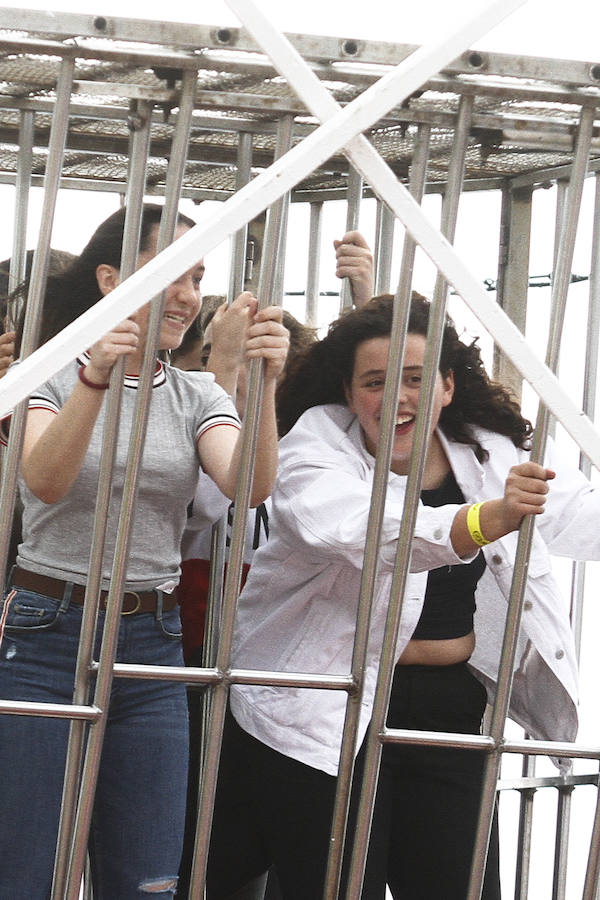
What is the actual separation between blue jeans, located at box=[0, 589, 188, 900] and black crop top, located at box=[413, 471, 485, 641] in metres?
0.48

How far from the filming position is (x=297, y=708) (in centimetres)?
236

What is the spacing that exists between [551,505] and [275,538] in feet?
1.90

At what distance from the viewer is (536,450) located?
2.07 meters

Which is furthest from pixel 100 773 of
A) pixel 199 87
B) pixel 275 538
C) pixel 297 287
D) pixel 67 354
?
pixel 297 287

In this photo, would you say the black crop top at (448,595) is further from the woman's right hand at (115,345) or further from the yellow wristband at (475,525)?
the woman's right hand at (115,345)

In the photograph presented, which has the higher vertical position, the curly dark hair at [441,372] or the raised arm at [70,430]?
the curly dark hair at [441,372]

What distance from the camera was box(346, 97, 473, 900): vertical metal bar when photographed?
6.62ft

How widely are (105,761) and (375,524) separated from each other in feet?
2.14

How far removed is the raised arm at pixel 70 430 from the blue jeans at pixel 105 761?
250 millimetres

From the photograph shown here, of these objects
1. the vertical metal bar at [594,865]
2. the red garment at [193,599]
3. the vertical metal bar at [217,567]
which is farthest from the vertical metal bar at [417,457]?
the red garment at [193,599]

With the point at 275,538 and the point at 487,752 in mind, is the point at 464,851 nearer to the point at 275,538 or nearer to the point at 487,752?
the point at 487,752

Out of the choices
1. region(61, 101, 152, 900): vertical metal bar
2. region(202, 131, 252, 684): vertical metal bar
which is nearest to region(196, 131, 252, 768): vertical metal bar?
region(202, 131, 252, 684): vertical metal bar

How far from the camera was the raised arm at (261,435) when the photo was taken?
6.47 feet

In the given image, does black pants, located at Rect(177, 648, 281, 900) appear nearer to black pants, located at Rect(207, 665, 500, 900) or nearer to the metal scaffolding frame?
black pants, located at Rect(207, 665, 500, 900)
